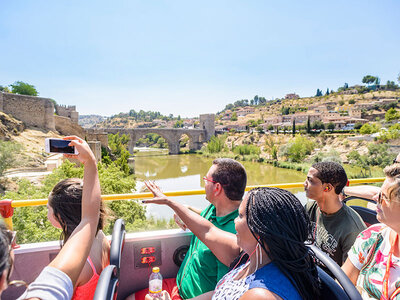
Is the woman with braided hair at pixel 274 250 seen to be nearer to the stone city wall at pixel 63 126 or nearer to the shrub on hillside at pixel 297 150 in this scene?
the stone city wall at pixel 63 126

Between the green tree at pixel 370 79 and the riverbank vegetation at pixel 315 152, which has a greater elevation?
the green tree at pixel 370 79

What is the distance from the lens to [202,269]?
141cm

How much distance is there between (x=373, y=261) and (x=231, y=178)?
0.82m

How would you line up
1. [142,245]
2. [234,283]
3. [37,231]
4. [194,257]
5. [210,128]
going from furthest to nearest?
[210,128]
[37,231]
[142,245]
[194,257]
[234,283]

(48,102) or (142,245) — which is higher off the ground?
(48,102)

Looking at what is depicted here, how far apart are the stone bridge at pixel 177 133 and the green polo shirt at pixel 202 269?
119 feet

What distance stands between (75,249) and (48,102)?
26117 millimetres

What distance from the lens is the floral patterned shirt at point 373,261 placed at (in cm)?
109

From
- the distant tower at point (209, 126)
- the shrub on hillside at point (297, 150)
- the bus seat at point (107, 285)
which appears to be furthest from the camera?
the distant tower at point (209, 126)

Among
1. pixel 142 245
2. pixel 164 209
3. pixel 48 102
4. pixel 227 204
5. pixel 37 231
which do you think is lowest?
pixel 164 209

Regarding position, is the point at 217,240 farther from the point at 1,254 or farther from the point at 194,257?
the point at 1,254

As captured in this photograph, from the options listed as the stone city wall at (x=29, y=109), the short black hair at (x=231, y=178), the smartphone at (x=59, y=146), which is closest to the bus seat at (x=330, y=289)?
the short black hair at (x=231, y=178)

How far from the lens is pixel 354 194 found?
6.70 feet

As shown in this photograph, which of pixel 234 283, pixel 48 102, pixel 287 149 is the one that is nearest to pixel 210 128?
pixel 287 149
